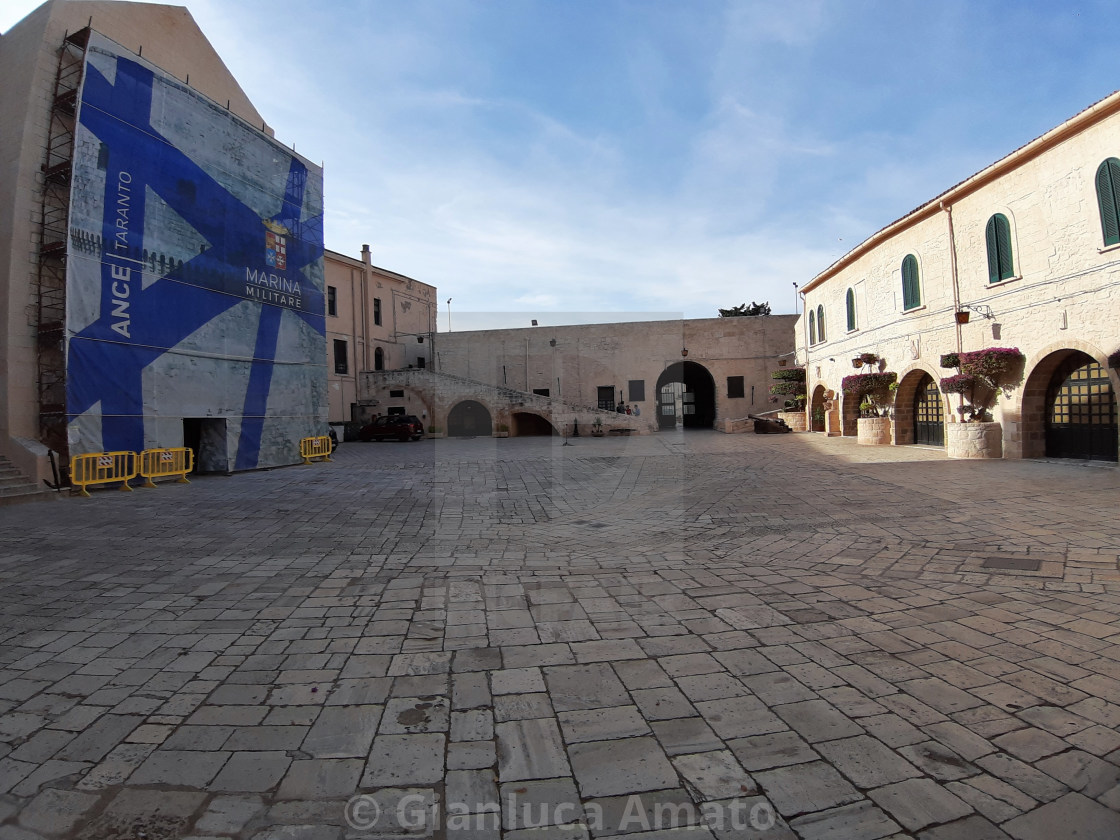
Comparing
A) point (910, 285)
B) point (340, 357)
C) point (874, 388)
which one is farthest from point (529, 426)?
point (910, 285)

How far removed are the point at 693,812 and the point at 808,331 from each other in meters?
24.4

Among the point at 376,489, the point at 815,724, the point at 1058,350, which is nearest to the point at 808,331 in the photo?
the point at 1058,350

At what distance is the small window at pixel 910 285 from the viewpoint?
14656 millimetres

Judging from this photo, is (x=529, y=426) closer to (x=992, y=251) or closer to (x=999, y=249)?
(x=992, y=251)

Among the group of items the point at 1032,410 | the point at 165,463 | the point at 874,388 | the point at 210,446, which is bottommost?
the point at 165,463

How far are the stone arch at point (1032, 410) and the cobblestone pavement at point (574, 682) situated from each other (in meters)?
5.94

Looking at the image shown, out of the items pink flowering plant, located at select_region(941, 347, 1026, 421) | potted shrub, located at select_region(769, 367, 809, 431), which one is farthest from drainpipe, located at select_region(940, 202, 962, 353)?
potted shrub, located at select_region(769, 367, 809, 431)

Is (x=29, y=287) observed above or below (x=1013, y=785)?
above

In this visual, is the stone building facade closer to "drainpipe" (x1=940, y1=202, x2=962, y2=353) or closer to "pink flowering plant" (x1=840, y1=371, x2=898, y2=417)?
"pink flowering plant" (x1=840, y1=371, x2=898, y2=417)

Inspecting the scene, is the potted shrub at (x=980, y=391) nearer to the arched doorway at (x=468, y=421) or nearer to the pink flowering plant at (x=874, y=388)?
the pink flowering plant at (x=874, y=388)

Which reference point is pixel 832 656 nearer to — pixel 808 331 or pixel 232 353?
pixel 232 353

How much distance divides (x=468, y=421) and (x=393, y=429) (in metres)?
4.59

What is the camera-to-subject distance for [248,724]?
2580 mm

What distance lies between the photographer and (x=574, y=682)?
9.62 feet
